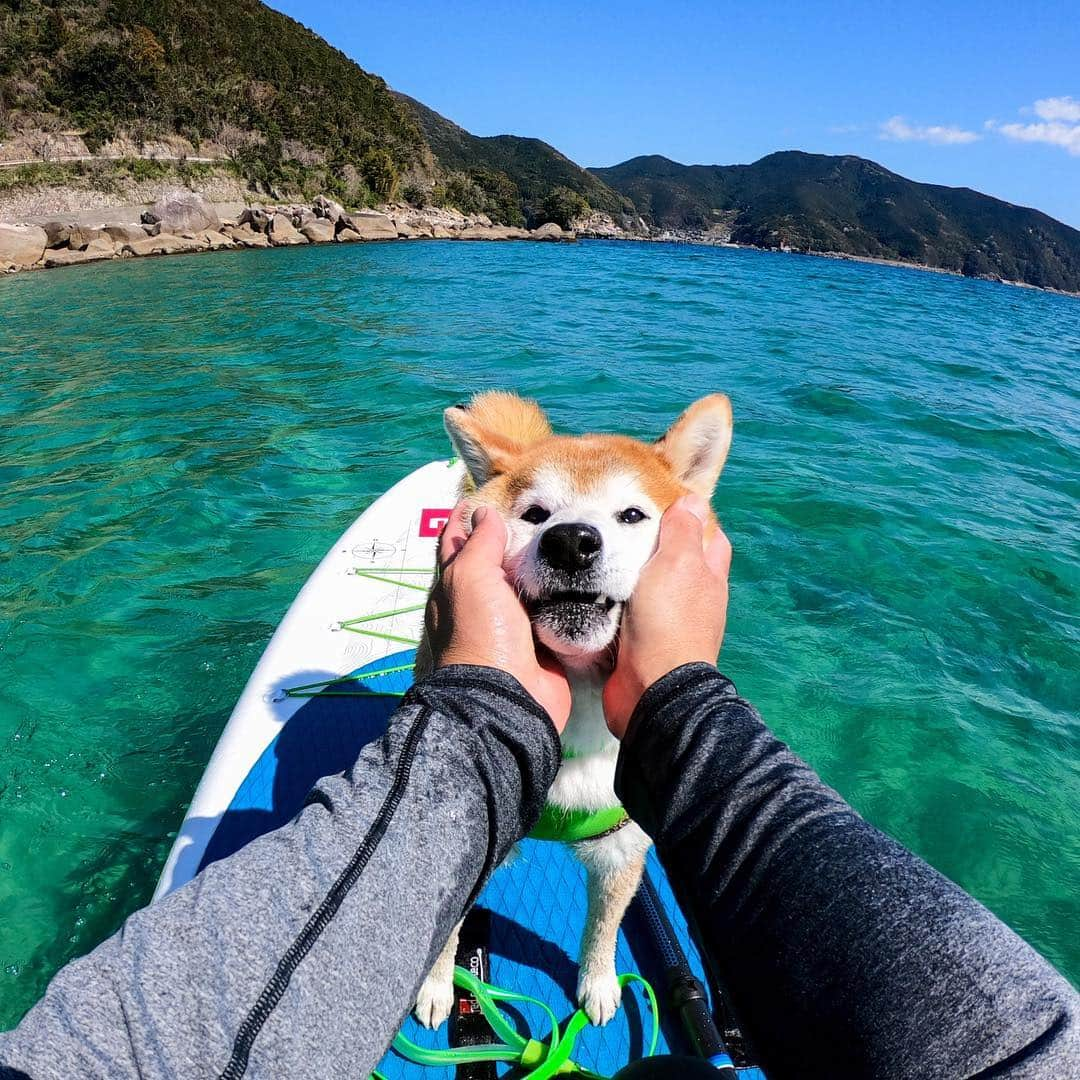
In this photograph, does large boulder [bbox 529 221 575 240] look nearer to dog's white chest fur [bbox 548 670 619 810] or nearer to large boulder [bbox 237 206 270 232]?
large boulder [bbox 237 206 270 232]

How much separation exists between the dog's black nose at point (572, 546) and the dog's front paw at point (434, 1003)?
1786 millimetres

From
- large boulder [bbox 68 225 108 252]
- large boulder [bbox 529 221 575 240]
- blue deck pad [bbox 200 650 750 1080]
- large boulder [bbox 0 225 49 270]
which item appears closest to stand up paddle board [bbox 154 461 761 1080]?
blue deck pad [bbox 200 650 750 1080]

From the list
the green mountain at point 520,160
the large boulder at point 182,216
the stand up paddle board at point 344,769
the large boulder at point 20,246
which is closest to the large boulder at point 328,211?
the large boulder at point 182,216

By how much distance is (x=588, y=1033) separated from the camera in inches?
104

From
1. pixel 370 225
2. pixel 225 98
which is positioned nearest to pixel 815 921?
pixel 370 225

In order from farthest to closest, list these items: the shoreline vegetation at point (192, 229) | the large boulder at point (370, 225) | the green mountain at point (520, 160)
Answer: the green mountain at point (520, 160)
the large boulder at point (370, 225)
the shoreline vegetation at point (192, 229)

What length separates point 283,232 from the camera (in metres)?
45.2

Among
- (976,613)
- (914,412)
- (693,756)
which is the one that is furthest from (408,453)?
(914,412)

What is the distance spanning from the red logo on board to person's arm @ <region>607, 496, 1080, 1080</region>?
14.1 ft

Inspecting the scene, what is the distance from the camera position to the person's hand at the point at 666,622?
1.62m

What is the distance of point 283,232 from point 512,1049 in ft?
167

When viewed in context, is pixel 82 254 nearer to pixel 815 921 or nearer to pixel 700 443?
pixel 700 443

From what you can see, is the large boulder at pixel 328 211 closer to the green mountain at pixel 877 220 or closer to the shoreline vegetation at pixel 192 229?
the shoreline vegetation at pixel 192 229

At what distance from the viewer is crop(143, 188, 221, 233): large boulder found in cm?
4025
